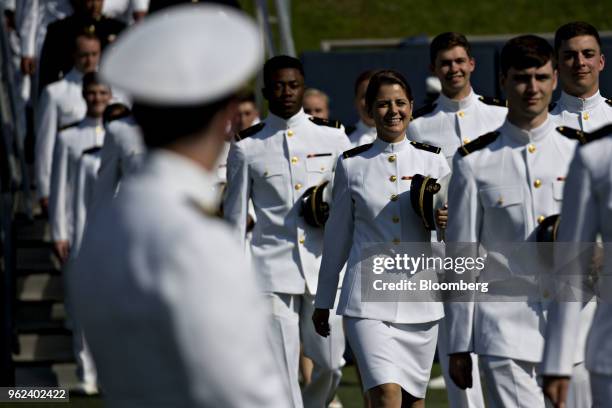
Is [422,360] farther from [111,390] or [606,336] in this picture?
[111,390]

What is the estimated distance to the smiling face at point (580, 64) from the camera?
7.33 m

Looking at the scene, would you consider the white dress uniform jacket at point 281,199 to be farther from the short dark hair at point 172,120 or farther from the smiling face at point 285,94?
the short dark hair at point 172,120

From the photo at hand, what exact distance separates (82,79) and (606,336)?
7.92m

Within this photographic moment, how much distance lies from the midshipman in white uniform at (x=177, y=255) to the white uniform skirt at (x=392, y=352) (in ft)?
13.7

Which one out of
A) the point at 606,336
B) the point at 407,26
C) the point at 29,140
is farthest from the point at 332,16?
the point at 606,336

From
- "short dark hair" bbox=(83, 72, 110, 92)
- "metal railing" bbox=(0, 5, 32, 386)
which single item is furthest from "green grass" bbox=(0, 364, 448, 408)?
"short dark hair" bbox=(83, 72, 110, 92)

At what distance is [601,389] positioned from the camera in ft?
14.5

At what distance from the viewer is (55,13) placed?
1308cm

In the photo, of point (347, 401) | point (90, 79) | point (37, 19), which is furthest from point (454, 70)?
point (37, 19)

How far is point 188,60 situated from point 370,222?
454 centimetres

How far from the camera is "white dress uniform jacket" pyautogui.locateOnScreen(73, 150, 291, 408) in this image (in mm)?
2617

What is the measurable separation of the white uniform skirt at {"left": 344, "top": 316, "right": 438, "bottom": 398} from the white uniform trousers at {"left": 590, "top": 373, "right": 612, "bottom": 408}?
8.48 feet

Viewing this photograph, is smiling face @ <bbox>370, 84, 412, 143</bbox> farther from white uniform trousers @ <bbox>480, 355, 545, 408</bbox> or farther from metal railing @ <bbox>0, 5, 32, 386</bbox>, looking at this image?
metal railing @ <bbox>0, 5, 32, 386</bbox>

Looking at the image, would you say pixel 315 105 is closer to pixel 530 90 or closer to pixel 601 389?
pixel 530 90
